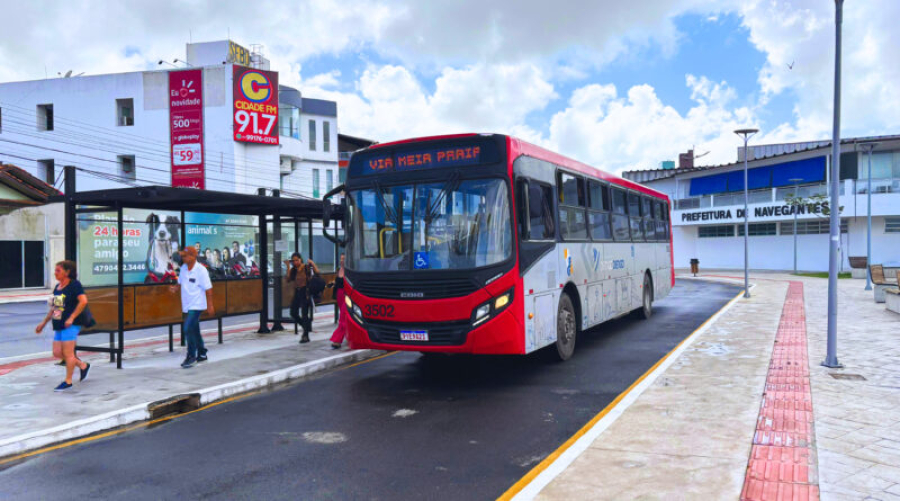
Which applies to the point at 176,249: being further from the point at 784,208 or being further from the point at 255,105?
the point at 784,208

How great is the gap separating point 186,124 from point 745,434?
4146 centimetres

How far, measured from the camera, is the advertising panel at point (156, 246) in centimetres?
1139

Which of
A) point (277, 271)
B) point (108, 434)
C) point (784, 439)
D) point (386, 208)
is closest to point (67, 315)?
point (108, 434)

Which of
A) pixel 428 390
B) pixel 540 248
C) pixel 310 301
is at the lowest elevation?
pixel 428 390

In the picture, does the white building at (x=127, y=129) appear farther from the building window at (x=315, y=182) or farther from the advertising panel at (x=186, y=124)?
the building window at (x=315, y=182)

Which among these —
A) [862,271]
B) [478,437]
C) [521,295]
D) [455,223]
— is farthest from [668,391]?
[862,271]

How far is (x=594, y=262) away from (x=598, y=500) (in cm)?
741

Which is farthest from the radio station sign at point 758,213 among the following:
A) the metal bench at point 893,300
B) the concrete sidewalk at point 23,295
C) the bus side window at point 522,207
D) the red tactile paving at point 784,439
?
the concrete sidewalk at point 23,295

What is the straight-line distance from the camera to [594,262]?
11.6 m

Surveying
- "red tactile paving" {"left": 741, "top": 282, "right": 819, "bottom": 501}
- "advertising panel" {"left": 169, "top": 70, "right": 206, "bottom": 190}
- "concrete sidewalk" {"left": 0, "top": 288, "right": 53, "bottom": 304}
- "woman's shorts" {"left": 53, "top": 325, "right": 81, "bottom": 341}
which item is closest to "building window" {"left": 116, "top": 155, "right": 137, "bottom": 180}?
"advertising panel" {"left": 169, "top": 70, "right": 206, "bottom": 190}

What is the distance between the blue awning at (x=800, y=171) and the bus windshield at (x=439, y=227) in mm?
39941

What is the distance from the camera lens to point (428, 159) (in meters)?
8.82

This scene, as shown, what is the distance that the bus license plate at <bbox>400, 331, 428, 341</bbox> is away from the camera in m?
8.44

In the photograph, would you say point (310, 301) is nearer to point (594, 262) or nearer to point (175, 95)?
point (594, 262)
